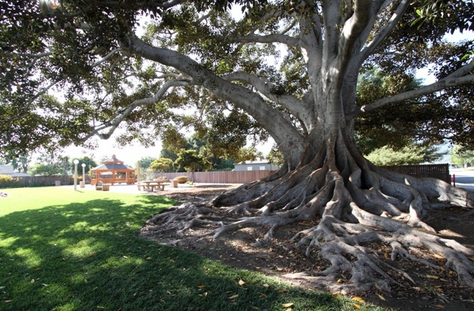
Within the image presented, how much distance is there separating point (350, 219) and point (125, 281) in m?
4.32

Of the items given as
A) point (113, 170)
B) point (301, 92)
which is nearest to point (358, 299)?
point (301, 92)

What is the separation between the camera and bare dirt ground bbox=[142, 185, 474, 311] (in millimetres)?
2699

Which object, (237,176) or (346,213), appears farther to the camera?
(237,176)

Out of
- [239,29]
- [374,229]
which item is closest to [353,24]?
[374,229]

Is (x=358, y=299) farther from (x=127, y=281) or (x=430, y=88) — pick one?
(x=430, y=88)

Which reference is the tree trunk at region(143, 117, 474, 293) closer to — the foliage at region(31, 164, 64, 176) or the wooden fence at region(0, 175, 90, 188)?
the wooden fence at region(0, 175, 90, 188)

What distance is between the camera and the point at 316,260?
3791mm

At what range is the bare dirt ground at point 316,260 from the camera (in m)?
2.70

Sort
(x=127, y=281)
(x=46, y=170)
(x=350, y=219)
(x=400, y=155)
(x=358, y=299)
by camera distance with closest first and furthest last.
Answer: (x=358, y=299), (x=127, y=281), (x=350, y=219), (x=400, y=155), (x=46, y=170)

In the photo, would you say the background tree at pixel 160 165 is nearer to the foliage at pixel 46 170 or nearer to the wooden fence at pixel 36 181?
the wooden fence at pixel 36 181

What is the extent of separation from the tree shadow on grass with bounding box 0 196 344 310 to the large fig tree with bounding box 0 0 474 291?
35.0 inches

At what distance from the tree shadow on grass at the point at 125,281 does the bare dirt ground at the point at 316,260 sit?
0.36 m

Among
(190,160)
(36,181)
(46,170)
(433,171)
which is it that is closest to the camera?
(433,171)

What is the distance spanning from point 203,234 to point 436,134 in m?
10.6
